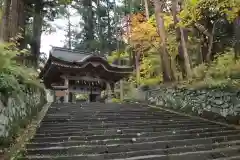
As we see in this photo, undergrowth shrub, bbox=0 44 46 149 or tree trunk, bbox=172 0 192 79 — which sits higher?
tree trunk, bbox=172 0 192 79

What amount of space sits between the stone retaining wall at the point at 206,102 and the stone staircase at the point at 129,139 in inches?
27.5

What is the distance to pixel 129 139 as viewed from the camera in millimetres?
6512

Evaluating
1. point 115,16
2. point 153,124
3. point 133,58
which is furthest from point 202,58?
point 115,16

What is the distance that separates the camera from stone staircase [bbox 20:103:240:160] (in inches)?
215

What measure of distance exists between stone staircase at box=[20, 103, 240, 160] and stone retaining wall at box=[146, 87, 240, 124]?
70 cm

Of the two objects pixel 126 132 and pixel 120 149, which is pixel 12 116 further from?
pixel 126 132

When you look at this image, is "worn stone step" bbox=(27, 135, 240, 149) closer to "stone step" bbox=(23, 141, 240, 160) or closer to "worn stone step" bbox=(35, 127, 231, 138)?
"stone step" bbox=(23, 141, 240, 160)

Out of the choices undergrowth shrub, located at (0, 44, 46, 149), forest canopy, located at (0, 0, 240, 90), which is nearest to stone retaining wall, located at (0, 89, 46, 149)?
undergrowth shrub, located at (0, 44, 46, 149)

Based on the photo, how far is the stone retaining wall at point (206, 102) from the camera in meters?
8.96

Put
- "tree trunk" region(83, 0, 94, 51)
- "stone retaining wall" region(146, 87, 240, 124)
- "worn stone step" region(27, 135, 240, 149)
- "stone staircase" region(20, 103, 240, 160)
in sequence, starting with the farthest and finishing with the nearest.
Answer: "tree trunk" region(83, 0, 94, 51) → "stone retaining wall" region(146, 87, 240, 124) → "worn stone step" region(27, 135, 240, 149) → "stone staircase" region(20, 103, 240, 160)

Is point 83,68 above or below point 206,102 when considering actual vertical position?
above

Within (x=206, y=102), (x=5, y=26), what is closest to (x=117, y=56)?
(x=5, y=26)

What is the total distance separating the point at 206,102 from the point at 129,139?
15.2 ft

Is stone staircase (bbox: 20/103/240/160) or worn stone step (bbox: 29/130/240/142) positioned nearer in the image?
stone staircase (bbox: 20/103/240/160)
